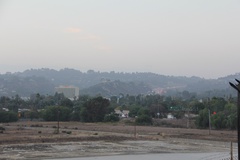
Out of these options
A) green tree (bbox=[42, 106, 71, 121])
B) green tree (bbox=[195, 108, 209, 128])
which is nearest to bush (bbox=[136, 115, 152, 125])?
green tree (bbox=[195, 108, 209, 128])

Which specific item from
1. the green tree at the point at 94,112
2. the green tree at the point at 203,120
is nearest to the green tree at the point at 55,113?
the green tree at the point at 94,112

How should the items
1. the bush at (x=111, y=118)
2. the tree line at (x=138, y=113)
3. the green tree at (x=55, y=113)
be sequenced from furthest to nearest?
1. the green tree at (x=55, y=113)
2. the bush at (x=111, y=118)
3. the tree line at (x=138, y=113)

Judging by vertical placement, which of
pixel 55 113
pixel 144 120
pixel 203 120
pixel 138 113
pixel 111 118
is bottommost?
pixel 144 120

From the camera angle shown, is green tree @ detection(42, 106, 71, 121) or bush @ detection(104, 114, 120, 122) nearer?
bush @ detection(104, 114, 120, 122)

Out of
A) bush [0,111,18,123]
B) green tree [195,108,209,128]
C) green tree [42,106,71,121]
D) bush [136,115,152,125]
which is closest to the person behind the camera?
green tree [195,108,209,128]

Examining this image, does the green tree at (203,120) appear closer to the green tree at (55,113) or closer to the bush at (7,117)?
the green tree at (55,113)

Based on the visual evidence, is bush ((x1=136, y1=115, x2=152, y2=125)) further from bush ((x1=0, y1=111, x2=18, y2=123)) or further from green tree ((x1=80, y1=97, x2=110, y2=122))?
bush ((x1=0, y1=111, x2=18, y2=123))

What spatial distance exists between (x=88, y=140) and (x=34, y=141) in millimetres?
7042

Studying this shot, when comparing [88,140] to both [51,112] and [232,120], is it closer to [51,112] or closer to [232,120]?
[232,120]

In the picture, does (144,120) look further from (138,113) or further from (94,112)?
(94,112)

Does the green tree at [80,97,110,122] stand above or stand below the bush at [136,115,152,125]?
above

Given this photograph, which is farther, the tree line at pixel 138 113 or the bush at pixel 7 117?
the bush at pixel 7 117

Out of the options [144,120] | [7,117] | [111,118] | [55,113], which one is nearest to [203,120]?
[144,120]

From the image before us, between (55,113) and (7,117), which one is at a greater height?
(55,113)
